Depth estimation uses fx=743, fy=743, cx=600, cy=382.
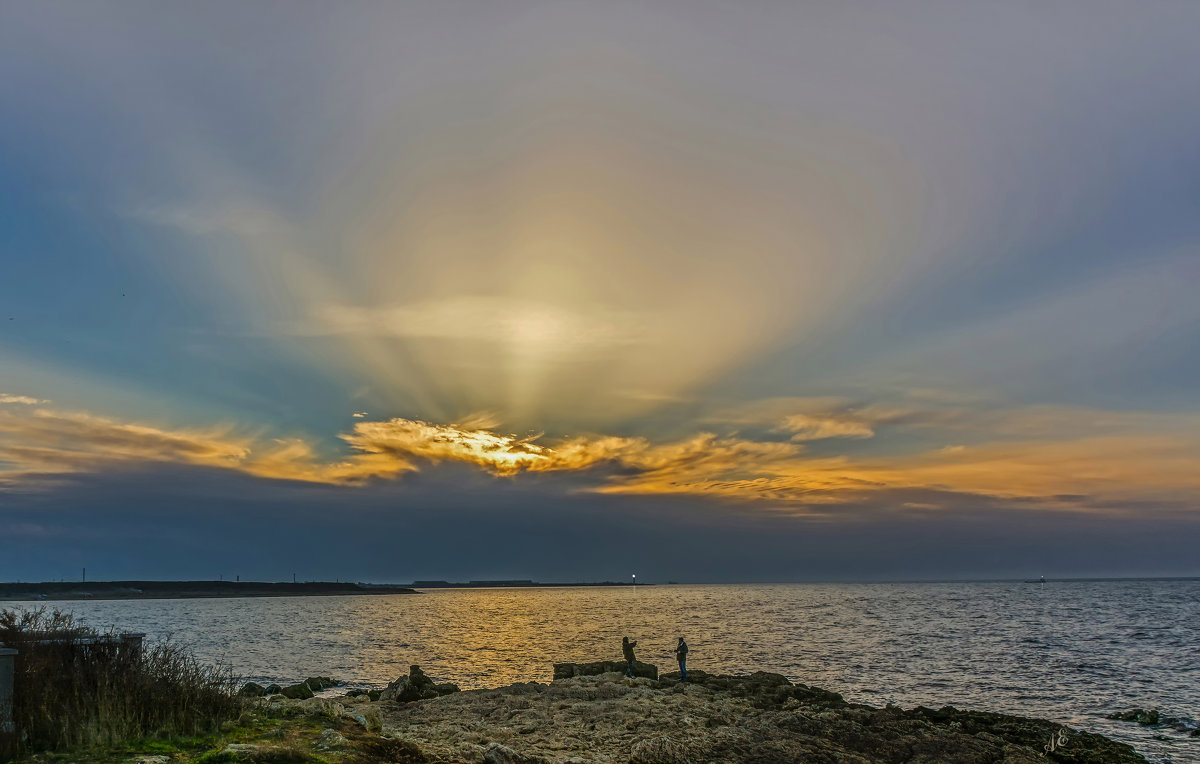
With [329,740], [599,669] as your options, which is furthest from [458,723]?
[599,669]

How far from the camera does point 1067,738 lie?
23359 mm

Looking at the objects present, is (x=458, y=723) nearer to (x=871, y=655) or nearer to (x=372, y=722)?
(x=372, y=722)

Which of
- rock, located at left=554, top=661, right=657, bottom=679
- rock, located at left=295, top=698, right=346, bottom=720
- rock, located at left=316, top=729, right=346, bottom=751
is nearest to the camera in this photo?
rock, located at left=316, top=729, right=346, bottom=751

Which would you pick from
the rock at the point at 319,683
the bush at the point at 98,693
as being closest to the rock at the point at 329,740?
the bush at the point at 98,693

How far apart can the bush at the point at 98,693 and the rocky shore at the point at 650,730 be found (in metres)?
1.57

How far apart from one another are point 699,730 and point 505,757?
27.3ft

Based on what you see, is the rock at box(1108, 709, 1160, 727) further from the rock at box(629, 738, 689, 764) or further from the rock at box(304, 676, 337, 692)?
the rock at box(304, 676, 337, 692)

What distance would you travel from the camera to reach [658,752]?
18.6 meters

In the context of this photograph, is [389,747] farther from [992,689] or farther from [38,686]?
[992,689]

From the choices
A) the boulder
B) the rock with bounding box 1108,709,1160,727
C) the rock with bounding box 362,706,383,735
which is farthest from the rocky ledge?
the rock with bounding box 1108,709,1160,727

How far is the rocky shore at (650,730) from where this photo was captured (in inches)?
621

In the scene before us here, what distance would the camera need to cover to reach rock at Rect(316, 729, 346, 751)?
13.6m

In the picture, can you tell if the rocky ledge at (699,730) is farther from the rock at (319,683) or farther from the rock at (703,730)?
the rock at (319,683)

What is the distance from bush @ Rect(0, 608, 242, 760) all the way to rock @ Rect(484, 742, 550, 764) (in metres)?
5.25
